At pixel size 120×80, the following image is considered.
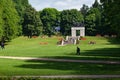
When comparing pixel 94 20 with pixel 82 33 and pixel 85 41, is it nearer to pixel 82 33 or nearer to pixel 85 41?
pixel 82 33

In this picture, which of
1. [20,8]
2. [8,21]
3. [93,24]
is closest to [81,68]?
[8,21]

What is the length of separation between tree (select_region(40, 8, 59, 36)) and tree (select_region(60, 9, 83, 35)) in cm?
345

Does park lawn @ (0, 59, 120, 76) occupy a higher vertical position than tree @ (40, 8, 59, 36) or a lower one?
lower

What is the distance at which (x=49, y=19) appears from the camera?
155500 mm

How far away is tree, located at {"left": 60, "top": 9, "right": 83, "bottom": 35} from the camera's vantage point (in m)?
153

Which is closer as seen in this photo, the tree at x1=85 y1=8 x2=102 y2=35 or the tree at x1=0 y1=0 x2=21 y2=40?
the tree at x1=0 y1=0 x2=21 y2=40

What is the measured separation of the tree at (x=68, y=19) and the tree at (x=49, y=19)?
11.3ft

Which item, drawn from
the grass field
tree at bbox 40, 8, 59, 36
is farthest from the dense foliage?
the grass field

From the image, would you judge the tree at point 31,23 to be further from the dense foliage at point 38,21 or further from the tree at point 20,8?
the tree at point 20,8

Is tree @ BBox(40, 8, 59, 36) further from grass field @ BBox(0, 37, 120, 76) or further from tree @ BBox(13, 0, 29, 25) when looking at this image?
grass field @ BBox(0, 37, 120, 76)

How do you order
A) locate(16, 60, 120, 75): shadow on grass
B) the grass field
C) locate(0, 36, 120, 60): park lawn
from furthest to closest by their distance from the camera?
locate(0, 36, 120, 60): park lawn, the grass field, locate(16, 60, 120, 75): shadow on grass

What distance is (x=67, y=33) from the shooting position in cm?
15300

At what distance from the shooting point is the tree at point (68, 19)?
153 metres

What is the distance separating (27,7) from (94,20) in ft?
91.0
